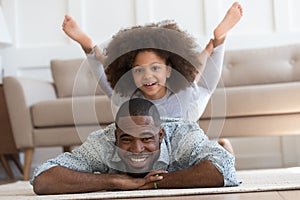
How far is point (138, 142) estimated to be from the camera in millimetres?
1191

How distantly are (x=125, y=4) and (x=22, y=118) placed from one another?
1103mm

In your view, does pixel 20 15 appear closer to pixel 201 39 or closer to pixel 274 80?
pixel 201 39

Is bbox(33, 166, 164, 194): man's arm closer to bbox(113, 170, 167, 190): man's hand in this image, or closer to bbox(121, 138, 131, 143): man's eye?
bbox(113, 170, 167, 190): man's hand

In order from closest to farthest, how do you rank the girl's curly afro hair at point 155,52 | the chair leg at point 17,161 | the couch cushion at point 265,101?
the girl's curly afro hair at point 155,52, the couch cushion at point 265,101, the chair leg at point 17,161

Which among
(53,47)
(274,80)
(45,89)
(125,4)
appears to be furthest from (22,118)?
(274,80)

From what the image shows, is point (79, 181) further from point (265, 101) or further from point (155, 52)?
point (265, 101)

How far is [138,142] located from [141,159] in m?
0.04

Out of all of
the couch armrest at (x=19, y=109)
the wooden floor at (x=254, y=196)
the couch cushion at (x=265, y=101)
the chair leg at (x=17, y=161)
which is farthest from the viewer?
the chair leg at (x=17, y=161)

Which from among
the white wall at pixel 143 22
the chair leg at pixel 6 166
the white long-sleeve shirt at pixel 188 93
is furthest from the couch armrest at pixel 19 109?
the white long-sleeve shirt at pixel 188 93

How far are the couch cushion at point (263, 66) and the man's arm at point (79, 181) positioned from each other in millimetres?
1793

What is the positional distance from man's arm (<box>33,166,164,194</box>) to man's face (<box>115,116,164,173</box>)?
0.11ft

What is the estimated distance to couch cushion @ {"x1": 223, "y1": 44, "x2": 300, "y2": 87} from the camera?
114 inches

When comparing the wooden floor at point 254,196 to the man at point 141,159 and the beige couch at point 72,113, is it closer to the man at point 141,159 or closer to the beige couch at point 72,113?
the man at point 141,159

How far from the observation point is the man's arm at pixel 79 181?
1.23 metres
